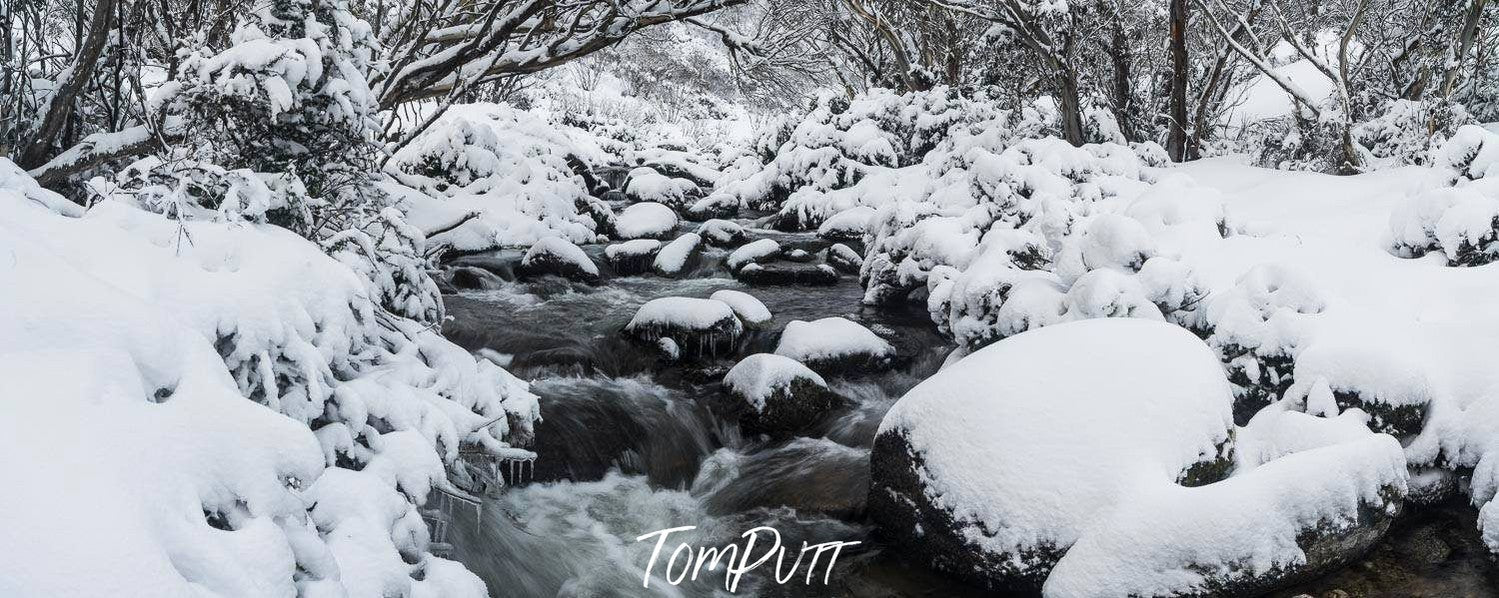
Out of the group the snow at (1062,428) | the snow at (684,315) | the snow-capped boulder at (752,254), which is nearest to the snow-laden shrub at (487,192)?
the snow-capped boulder at (752,254)

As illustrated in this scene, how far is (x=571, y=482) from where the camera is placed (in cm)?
536

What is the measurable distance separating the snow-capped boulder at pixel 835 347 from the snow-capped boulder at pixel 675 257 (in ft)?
12.3

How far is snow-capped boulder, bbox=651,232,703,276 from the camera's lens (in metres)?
10.7

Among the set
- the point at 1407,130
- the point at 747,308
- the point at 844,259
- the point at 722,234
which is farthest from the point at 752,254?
the point at 1407,130

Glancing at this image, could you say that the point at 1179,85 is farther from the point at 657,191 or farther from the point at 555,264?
the point at 657,191

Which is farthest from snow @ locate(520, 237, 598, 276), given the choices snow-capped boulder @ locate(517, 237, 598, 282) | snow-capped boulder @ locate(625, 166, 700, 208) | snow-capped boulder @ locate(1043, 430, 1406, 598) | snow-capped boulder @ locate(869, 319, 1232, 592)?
snow-capped boulder @ locate(1043, 430, 1406, 598)

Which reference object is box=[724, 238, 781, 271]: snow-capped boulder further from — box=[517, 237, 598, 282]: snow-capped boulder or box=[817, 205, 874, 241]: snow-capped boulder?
box=[517, 237, 598, 282]: snow-capped boulder

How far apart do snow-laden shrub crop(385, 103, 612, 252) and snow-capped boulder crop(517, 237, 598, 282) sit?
1301 mm

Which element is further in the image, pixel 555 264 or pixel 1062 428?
pixel 555 264

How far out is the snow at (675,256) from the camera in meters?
10.7

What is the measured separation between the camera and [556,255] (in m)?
9.88

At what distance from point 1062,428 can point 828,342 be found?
3.07 metres

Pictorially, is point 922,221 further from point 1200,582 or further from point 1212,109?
point 1212,109

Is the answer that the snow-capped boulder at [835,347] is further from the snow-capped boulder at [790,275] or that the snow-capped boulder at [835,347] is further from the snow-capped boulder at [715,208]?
the snow-capped boulder at [715,208]
